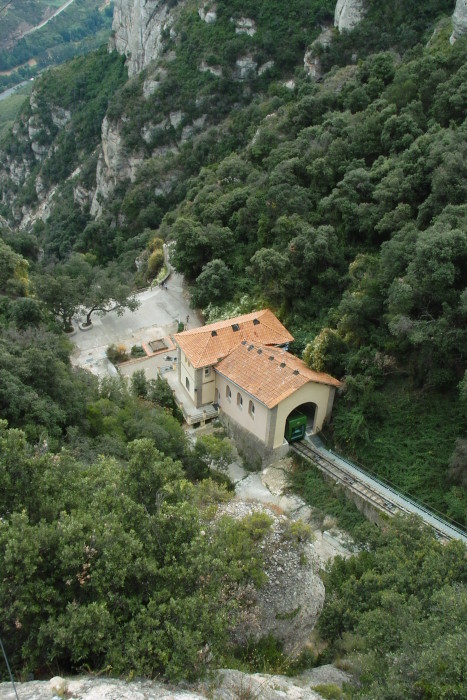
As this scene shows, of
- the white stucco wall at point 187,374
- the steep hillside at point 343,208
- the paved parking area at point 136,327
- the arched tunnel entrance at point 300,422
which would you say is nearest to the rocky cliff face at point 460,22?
the steep hillside at point 343,208

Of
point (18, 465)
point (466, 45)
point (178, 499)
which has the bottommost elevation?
point (178, 499)

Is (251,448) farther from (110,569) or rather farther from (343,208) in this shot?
(110,569)

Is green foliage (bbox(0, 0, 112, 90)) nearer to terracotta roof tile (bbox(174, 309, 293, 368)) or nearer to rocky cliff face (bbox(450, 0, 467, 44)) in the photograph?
rocky cliff face (bbox(450, 0, 467, 44))

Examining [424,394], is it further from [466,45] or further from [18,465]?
[466,45]

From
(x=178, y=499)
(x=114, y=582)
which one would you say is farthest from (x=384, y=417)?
(x=114, y=582)

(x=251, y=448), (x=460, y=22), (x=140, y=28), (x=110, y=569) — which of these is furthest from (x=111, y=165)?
(x=110, y=569)

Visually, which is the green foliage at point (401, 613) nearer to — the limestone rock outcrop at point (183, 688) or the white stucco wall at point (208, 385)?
the limestone rock outcrop at point (183, 688)
